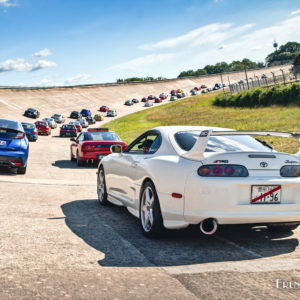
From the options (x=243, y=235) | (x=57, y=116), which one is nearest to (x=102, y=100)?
(x=57, y=116)

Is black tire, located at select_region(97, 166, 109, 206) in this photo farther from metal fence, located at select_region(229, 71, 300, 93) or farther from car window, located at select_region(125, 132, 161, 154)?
metal fence, located at select_region(229, 71, 300, 93)

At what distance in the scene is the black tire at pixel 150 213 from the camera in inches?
220

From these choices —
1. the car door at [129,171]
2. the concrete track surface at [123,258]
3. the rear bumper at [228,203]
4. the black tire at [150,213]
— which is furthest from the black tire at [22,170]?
the rear bumper at [228,203]

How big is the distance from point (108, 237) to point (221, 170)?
1.67 meters

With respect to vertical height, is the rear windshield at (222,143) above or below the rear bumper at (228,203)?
above

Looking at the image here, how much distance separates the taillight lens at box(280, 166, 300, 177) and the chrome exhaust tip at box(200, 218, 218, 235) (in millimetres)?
987

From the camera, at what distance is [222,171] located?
5.22m

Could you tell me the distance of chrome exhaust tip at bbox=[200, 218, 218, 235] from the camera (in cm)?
519

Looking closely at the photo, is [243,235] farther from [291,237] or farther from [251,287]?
[251,287]

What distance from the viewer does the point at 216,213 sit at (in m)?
5.13

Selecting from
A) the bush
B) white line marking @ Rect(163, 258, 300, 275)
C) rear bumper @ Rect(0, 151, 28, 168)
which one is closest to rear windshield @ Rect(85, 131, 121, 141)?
rear bumper @ Rect(0, 151, 28, 168)

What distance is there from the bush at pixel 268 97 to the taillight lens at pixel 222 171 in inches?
1839

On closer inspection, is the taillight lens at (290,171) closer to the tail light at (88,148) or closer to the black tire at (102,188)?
the black tire at (102,188)

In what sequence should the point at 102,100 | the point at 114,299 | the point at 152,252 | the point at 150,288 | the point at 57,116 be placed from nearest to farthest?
the point at 114,299, the point at 150,288, the point at 152,252, the point at 57,116, the point at 102,100
